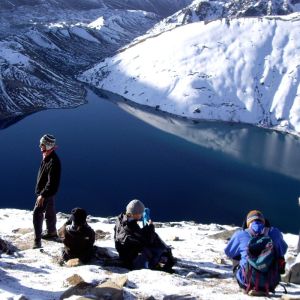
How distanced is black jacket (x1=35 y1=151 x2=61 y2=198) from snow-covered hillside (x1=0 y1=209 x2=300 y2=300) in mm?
1494

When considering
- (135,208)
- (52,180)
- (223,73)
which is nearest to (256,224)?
(135,208)

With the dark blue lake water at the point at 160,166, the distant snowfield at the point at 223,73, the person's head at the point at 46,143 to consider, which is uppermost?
the distant snowfield at the point at 223,73

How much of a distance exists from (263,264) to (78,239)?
438cm

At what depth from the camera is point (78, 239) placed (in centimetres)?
1141

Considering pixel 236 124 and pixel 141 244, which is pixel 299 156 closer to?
pixel 236 124

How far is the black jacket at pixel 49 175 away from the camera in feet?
40.1

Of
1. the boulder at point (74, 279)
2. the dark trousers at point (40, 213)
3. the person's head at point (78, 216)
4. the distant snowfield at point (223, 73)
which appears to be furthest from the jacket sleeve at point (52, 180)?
the distant snowfield at point (223, 73)

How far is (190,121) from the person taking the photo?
116688 millimetres

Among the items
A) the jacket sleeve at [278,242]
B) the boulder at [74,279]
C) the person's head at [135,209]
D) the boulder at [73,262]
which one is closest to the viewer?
the jacket sleeve at [278,242]

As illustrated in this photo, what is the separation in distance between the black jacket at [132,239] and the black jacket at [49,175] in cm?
230

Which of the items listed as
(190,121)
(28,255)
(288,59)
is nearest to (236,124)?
(190,121)

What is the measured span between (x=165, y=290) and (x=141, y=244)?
176 centimetres

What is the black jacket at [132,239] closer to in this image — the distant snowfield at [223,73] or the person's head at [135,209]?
the person's head at [135,209]

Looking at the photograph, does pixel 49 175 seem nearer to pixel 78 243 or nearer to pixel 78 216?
pixel 78 216
